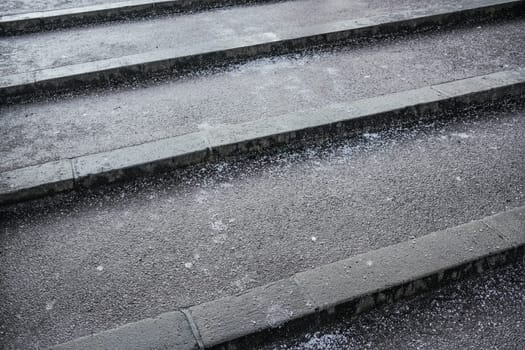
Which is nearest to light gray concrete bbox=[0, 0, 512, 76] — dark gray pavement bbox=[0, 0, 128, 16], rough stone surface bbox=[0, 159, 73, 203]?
dark gray pavement bbox=[0, 0, 128, 16]

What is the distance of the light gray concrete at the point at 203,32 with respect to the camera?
246 inches

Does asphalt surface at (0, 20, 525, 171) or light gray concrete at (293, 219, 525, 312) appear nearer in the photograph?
light gray concrete at (293, 219, 525, 312)

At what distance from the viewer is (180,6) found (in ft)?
25.6

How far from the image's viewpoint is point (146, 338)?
2.91 m

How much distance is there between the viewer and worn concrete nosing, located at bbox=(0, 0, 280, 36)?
283 inches

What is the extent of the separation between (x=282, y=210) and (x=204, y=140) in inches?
45.9

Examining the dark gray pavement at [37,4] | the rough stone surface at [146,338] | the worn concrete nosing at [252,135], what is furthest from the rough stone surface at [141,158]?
the dark gray pavement at [37,4]

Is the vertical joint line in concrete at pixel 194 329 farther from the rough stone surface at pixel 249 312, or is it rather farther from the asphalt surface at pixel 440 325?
the asphalt surface at pixel 440 325

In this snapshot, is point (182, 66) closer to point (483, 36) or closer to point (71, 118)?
point (71, 118)

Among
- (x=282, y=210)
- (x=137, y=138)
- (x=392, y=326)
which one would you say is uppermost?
(x=137, y=138)

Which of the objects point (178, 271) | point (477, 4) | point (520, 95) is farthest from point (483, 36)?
point (178, 271)

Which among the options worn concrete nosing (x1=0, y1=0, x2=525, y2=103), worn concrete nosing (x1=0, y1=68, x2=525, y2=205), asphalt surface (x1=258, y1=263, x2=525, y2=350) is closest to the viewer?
asphalt surface (x1=258, y1=263, x2=525, y2=350)

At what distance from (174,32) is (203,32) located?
0.47 m

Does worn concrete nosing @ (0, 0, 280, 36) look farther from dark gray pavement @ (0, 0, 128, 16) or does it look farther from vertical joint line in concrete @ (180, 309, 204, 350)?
vertical joint line in concrete @ (180, 309, 204, 350)
